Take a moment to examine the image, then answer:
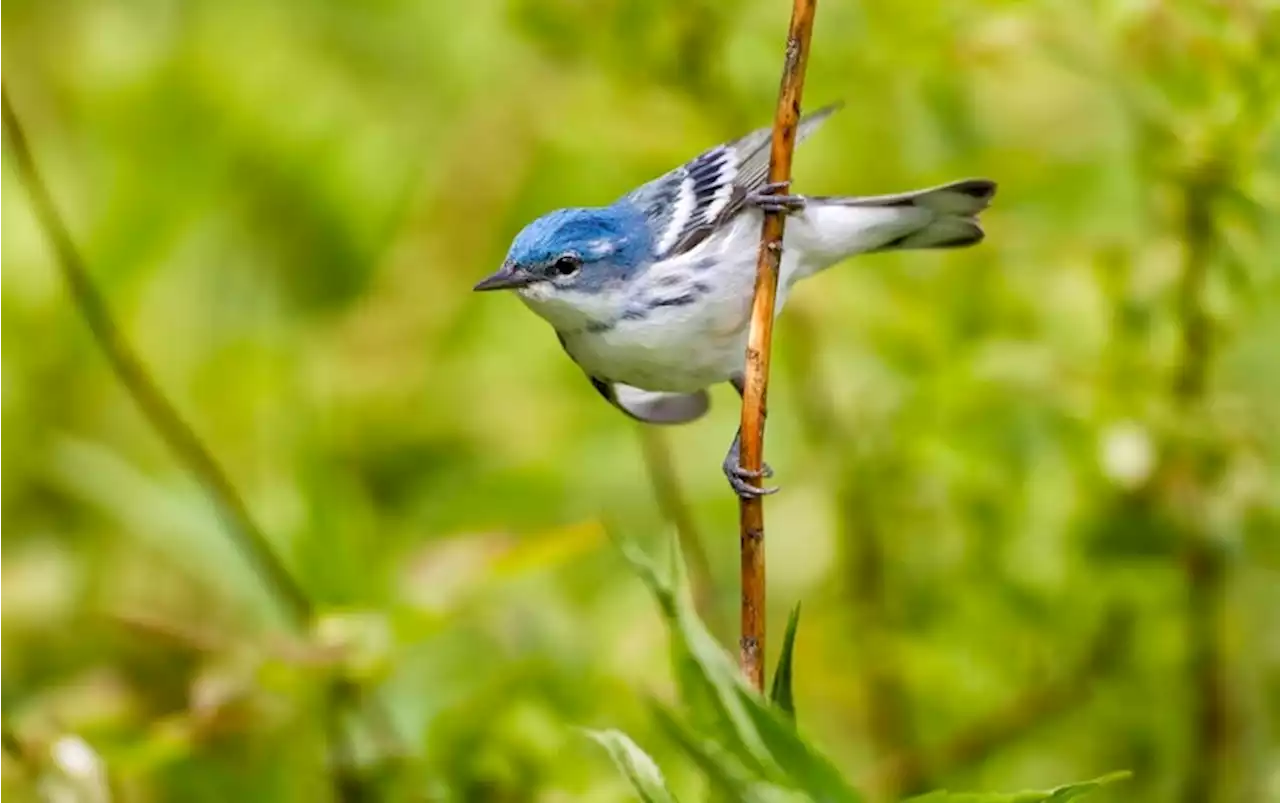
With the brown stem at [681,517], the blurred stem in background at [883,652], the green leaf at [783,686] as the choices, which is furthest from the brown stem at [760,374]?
the blurred stem in background at [883,652]

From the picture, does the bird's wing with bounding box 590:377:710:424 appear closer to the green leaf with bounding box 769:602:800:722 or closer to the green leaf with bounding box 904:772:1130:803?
the green leaf with bounding box 769:602:800:722

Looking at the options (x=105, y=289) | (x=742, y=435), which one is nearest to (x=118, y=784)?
(x=742, y=435)

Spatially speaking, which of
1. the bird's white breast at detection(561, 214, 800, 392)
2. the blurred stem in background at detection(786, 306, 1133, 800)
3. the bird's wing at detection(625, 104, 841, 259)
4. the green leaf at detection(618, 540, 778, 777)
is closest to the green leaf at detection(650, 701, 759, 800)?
the green leaf at detection(618, 540, 778, 777)

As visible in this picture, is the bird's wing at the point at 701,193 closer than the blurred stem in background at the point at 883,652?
Yes

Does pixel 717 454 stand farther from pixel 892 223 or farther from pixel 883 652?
pixel 892 223

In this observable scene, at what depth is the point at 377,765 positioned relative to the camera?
2.33 meters

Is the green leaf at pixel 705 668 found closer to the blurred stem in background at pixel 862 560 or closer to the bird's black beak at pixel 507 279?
the bird's black beak at pixel 507 279

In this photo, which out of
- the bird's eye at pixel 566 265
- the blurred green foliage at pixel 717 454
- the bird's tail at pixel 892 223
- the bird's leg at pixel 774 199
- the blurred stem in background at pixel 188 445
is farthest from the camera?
the blurred green foliage at pixel 717 454

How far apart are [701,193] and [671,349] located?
0.29 metres

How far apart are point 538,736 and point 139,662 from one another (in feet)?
4.65

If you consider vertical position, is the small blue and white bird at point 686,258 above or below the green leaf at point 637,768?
above

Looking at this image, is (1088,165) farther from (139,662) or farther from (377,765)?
(139,662)

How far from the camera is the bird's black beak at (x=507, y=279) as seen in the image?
1.65 metres

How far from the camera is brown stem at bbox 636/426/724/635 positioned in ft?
7.84
